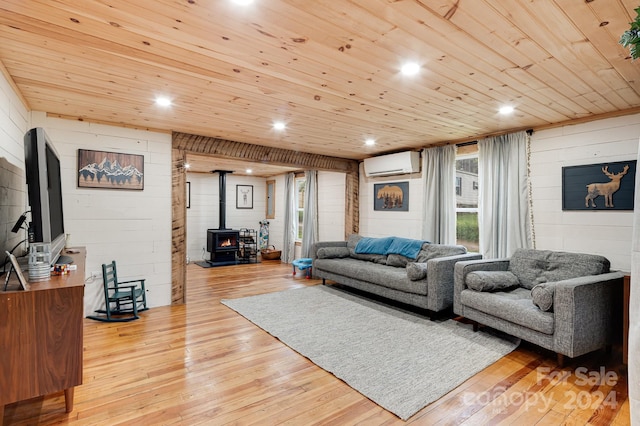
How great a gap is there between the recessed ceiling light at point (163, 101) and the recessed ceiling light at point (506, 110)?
316 cm

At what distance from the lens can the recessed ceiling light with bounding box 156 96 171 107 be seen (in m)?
2.95

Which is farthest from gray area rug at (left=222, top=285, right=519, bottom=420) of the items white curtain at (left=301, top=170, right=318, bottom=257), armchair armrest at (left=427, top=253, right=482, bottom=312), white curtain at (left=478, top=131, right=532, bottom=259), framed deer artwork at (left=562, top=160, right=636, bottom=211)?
white curtain at (left=301, top=170, right=318, bottom=257)

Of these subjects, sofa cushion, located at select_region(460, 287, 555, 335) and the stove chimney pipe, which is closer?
sofa cushion, located at select_region(460, 287, 555, 335)

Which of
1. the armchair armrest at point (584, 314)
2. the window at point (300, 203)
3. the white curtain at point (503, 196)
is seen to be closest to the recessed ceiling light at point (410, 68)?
the armchair armrest at point (584, 314)

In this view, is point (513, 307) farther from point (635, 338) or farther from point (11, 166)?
point (11, 166)

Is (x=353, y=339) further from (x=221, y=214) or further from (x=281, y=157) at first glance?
(x=221, y=214)

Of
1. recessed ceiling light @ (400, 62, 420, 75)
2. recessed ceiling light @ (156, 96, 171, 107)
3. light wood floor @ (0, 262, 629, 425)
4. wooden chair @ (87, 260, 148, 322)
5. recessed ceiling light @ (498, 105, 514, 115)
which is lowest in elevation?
light wood floor @ (0, 262, 629, 425)

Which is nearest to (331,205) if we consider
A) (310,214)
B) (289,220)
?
(310,214)

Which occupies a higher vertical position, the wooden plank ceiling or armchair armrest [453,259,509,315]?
the wooden plank ceiling

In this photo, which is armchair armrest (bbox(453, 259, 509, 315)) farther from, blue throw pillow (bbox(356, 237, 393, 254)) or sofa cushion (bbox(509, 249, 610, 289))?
blue throw pillow (bbox(356, 237, 393, 254))

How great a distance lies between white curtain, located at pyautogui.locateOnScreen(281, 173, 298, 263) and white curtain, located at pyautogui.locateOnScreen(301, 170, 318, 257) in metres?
0.57

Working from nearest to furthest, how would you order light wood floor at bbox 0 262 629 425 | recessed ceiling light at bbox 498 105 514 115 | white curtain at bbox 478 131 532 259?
light wood floor at bbox 0 262 629 425
recessed ceiling light at bbox 498 105 514 115
white curtain at bbox 478 131 532 259

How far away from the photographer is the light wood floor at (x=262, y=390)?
198cm

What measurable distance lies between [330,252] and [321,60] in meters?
3.62
